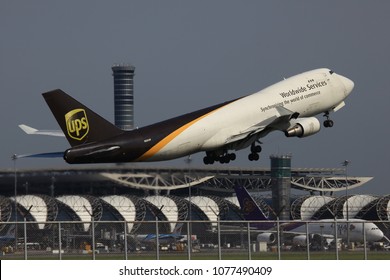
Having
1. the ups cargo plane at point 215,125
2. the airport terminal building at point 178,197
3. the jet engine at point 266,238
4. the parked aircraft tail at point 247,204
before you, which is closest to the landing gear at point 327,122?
the ups cargo plane at point 215,125

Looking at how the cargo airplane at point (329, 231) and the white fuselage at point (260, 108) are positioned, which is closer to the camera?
the cargo airplane at point (329, 231)

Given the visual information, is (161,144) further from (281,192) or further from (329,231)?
(281,192)

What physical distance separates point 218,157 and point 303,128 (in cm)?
644

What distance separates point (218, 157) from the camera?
82625mm

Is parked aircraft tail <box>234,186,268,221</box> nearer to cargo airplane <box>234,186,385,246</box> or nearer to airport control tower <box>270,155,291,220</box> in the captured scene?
airport control tower <box>270,155,291,220</box>

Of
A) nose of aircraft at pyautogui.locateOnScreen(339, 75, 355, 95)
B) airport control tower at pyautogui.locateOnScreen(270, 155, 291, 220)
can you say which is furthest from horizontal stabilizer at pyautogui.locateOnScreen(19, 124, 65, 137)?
airport control tower at pyautogui.locateOnScreen(270, 155, 291, 220)

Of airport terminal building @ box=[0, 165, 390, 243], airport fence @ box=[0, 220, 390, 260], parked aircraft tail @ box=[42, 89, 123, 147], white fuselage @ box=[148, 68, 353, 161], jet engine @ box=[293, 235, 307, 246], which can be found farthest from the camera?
airport terminal building @ box=[0, 165, 390, 243]

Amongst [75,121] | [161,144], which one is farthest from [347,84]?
[75,121]

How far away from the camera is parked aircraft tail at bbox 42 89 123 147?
7231cm

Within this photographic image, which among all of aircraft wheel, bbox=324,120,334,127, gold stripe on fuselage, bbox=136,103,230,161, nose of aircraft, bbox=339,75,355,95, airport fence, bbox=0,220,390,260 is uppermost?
nose of aircraft, bbox=339,75,355,95

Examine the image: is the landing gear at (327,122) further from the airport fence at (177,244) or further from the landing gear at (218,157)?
the airport fence at (177,244)

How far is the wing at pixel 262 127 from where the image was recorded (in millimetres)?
80750
